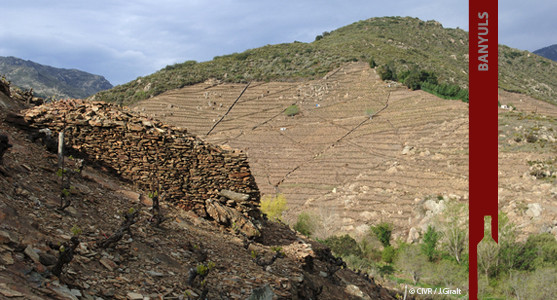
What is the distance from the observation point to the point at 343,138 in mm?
42281

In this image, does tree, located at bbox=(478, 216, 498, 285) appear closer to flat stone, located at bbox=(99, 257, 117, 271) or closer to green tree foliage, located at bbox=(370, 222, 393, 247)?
green tree foliage, located at bbox=(370, 222, 393, 247)

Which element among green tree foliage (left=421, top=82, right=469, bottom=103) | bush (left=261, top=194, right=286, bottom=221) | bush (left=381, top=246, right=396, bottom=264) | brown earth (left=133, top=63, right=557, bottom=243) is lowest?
bush (left=381, top=246, right=396, bottom=264)

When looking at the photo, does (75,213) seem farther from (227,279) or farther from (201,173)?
(201,173)

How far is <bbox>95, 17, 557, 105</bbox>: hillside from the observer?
6069 centimetres

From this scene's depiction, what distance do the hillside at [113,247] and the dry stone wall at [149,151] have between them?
8 cm

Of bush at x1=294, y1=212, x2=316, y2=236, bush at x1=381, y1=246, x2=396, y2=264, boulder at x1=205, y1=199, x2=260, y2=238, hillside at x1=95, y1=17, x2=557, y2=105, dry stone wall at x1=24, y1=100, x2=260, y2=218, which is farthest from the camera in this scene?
hillside at x1=95, y1=17, x2=557, y2=105

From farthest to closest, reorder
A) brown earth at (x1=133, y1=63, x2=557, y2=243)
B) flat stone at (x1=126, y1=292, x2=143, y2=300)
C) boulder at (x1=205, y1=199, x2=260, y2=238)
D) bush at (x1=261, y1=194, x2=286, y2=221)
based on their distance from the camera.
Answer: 1. brown earth at (x1=133, y1=63, x2=557, y2=243)
2. bush at (x1=261, y1=194, x2=286, y2=221)
3. boulder at (x1=205, y1=199, x2=260, y2=238)
4. flat stone at (x1=126, y1=292, x2=143, y2=300)

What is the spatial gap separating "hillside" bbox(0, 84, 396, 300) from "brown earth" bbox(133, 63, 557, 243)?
1968 centimetres

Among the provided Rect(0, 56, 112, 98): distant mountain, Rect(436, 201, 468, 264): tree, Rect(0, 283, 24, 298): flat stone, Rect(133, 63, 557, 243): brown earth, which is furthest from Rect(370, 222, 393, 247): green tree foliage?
Rect(0, 56, 112, 98): distant mountain

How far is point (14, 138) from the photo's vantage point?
6.73 meters

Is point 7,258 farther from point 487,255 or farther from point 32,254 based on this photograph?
point 487,255

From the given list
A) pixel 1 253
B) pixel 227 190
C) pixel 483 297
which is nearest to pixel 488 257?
pixel 483 297

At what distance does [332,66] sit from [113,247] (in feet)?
201

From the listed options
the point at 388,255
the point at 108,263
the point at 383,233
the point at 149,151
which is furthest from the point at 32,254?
the point at 383,233
